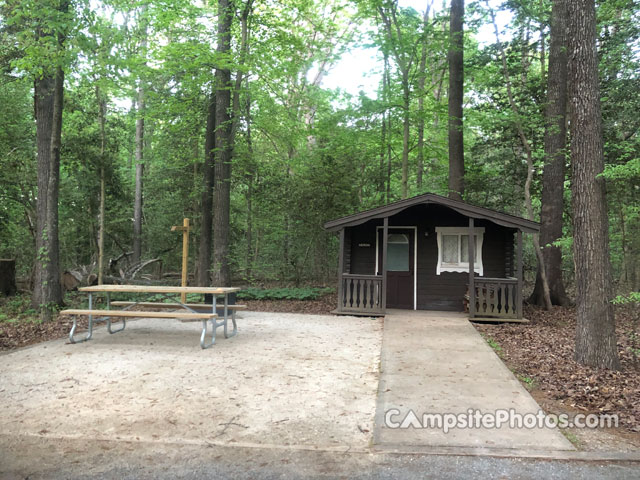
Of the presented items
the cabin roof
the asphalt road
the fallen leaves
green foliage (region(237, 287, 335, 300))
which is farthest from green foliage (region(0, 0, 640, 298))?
the asphalt road

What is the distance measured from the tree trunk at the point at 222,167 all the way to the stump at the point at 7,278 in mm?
5999

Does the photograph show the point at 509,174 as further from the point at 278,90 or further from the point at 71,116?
the point at 71,116

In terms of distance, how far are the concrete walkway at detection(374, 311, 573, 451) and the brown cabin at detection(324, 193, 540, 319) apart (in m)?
2.84

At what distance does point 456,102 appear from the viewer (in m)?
12.9

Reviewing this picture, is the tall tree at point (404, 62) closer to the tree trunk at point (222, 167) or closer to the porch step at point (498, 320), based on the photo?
the tree trunk at point (222, 167)

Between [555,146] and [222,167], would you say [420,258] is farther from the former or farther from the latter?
[222,167]

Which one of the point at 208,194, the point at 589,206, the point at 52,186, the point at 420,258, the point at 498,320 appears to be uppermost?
the point at 208,194

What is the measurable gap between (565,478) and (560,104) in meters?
11.0

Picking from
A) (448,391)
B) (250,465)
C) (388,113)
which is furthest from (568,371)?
(388,113)

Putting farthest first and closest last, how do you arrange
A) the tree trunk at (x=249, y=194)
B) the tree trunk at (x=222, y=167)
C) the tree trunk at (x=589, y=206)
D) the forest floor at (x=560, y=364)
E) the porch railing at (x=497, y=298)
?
1. the tree trunk at (x=249, y=194)
2. the tree trunk at (x=222, y=167)
3. the porch railing at (x=497, y=298)
4. the tree trunk at (x=589, y=206)
5. the forest floor at (x=560, y=364)

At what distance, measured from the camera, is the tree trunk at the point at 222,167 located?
460 inches

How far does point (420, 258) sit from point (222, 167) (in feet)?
18.9

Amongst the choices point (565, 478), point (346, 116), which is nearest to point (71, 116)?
point (346, 116)

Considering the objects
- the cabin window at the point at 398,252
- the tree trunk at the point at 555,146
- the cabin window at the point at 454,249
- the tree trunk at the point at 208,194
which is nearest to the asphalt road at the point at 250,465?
the cabin window at the point at 454,249
